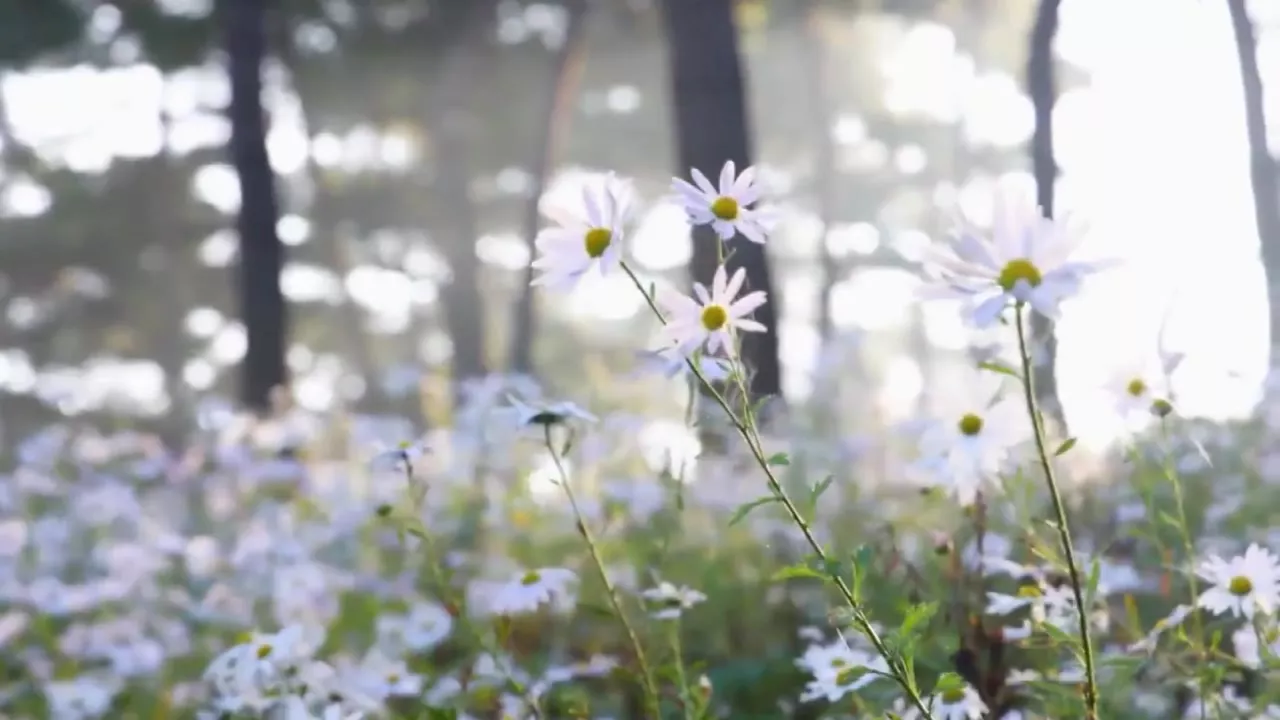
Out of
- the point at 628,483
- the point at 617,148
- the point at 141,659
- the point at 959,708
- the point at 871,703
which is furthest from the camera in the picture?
the point at 617,148

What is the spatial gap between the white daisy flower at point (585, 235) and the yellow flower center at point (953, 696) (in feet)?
1.10

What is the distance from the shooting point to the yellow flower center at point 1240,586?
64cm

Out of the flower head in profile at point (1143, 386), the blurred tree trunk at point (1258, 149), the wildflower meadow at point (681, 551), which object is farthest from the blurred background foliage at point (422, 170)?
the flower head in profile at point (1143, 386)

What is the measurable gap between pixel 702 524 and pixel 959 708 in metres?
0.86

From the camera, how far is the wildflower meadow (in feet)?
1.72

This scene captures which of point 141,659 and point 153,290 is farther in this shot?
point 153,290

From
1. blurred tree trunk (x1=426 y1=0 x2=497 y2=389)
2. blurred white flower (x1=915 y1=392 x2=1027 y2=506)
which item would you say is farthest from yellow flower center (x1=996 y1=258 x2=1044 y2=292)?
blurred tree trunk (x1=426 y1=0 x2=497 y2=389)

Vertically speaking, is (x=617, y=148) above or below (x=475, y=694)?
above

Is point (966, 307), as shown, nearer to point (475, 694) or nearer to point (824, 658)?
point (824, 658)

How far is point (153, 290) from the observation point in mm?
5469

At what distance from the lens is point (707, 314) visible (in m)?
0.52

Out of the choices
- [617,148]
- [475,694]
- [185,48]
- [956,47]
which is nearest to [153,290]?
[185,48]

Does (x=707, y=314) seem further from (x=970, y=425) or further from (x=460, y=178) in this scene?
(x=460, y=178)

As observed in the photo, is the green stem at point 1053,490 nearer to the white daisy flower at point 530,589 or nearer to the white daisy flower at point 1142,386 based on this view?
the white daisy flower at point 1142,386
